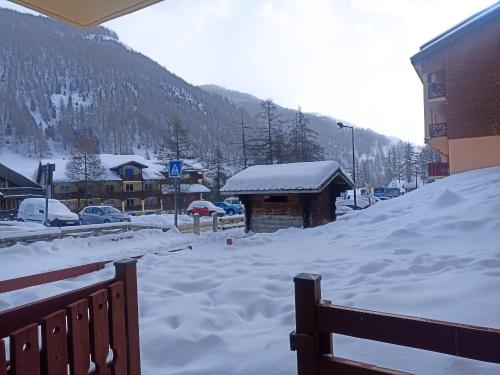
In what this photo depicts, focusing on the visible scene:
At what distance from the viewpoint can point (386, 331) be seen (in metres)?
2.14

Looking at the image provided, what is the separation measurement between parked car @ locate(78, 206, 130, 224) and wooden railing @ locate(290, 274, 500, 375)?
27269 mm

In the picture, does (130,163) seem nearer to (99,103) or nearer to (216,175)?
(216,175)

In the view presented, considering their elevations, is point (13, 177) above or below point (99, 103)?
below

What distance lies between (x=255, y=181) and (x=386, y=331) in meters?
13.4

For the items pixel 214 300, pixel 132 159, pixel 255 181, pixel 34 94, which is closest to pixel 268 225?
pixel 255 181

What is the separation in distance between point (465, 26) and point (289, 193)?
1303 centimetres

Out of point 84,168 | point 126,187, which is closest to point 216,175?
point 126,187

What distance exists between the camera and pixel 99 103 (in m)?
151

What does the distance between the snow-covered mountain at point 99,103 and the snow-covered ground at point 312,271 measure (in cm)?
10791

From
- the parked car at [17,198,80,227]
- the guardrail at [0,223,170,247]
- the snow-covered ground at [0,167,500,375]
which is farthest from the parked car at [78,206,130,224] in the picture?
the snow-covered ground at [0,167,500,375]

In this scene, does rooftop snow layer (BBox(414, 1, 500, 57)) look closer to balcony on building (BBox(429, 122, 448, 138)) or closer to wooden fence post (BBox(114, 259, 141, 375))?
balcony on building (BBox(429, 122, 448, 138))

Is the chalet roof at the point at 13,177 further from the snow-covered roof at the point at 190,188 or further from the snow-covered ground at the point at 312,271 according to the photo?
the snow-covered ground at the point at 312,271

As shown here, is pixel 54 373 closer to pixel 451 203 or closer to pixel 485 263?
pixel 485 263

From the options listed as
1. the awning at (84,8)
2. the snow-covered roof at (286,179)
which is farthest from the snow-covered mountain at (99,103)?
the awning at (84,8)
